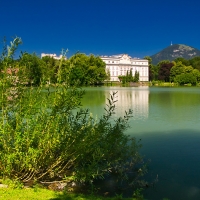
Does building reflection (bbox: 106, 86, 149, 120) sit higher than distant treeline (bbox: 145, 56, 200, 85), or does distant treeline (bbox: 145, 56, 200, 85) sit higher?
distant treeline (bbox: 145, 56, 200, 85)

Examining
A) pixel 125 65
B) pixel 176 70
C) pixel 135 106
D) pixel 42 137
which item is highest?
pixel 125 65

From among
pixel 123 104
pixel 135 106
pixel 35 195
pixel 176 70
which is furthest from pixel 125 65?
pixel 35 195

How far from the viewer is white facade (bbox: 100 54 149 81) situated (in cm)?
11106

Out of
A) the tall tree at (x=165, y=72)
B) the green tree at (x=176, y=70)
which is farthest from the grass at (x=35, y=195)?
the tall tree at (x=165, y=72)

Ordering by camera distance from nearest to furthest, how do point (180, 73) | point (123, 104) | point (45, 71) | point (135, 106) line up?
point (45, 71) < point (135, 106) < point (123, 104) < point (180, 73)

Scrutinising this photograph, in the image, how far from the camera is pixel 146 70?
11500cm

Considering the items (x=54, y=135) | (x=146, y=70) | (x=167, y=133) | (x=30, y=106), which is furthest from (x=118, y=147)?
(x=146, y=70)

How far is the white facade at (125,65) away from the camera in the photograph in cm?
11106

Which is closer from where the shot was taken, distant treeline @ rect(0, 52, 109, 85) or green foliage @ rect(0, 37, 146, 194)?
green foliage @ rect(0, 37, 146, 194)

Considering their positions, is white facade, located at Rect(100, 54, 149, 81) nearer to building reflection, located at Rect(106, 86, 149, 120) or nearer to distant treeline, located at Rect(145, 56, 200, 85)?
distant treeline, located at Rect(145, 56, 200, 85)

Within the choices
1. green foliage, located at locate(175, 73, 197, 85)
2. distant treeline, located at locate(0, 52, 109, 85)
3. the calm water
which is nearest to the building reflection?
distant treeline, located at locate(0, 52, 109, 85)

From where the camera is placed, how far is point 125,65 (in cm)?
11406

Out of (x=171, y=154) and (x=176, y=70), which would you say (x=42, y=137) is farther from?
(x=176, y=70)

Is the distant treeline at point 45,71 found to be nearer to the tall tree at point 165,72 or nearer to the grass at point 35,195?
the grass at point 35,195
